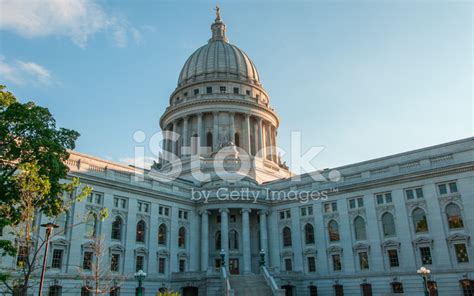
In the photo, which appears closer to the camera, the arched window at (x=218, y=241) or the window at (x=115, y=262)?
the window at (x=115, y=262)

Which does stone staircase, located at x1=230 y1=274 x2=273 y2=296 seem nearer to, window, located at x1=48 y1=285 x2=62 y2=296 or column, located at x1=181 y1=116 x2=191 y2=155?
window, located at x1=48 y1=285 x2=62 y2=296

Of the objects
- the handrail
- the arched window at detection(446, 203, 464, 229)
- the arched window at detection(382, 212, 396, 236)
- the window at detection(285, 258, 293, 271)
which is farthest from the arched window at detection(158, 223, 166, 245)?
the arched window at detection(446, 203, 464, 229)

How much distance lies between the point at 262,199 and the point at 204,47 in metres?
43.8

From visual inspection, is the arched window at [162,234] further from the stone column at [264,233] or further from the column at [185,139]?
the column at [185,139]

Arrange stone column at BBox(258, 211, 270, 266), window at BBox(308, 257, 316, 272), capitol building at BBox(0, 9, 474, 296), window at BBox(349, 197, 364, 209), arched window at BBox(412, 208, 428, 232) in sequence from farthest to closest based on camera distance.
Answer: stone column at BBox(258, 211, 270, 266) < window at BBox(308, 257, 316, 272) < window at BBox(349, 197, 364, 209) < arched window at BBox(412, 208, 428, 232) < capitol building at BBox(0, 9, 474, 296)

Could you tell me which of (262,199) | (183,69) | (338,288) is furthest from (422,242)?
(183,69)

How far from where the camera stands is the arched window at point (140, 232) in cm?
4684

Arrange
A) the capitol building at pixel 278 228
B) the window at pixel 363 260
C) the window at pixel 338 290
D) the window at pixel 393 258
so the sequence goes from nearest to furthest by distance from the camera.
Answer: the capitol building at pixel 278 228
the window at pixel 393 258
the window at pixel 363 260
the window at pixel 338 290

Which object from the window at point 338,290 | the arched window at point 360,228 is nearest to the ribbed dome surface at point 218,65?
the arched window at point 360,228

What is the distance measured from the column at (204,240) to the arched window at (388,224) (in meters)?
21.9

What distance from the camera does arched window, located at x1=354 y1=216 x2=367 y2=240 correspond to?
47097mm

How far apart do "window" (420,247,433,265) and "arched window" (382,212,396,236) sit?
11.5ft

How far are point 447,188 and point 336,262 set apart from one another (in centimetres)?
1529

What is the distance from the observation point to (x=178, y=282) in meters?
47.0
